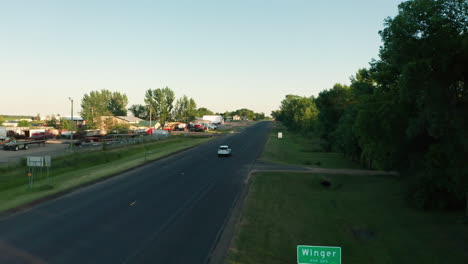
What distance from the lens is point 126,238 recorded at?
15.1 metres

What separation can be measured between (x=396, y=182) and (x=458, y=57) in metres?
15.6

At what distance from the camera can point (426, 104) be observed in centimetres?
1802

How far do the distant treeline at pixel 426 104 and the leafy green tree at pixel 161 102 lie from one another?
10246cm

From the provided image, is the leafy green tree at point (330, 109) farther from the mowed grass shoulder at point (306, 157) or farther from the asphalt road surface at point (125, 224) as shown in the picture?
the asphalt road surface at point (125, 224)

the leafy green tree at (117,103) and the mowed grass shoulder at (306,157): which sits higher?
the leafy green tree at (117,103)

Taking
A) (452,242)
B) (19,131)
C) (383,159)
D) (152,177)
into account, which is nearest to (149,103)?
(19,131)

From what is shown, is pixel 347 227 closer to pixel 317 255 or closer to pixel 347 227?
pixel 347 227

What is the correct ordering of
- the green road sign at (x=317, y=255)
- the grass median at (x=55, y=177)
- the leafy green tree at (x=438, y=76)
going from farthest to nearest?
the grass median at (x=55, y=177) → the leafy green tree at (x=438, y=76) → the green road sign at (x=317, y=255)

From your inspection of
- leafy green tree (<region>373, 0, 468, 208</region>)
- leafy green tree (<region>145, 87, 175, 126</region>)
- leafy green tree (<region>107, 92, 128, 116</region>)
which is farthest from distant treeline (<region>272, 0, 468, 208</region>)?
leafy green tree (<region>107, 92, 128, 116</region>)

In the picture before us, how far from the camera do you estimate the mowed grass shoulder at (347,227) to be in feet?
50.2

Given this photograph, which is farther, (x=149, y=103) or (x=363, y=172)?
(x=149, y=103)

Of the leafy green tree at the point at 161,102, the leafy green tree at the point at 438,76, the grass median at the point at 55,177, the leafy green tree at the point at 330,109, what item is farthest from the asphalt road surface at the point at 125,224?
the leafy green tree at the point at 161,102

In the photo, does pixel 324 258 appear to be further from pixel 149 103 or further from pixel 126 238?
pixel 149 103

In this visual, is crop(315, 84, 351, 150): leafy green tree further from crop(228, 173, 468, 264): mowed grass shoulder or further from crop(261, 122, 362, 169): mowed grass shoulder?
crop(228, 173, 468, 264): mowed grass shoulder
